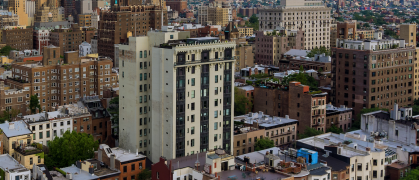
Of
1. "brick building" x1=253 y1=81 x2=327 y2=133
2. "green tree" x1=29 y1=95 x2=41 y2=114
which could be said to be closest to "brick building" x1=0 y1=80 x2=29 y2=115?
"green tree" x1=29 y1=95 x2=41 y2=114

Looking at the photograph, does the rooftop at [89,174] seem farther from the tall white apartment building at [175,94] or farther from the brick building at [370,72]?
the brick building at [370,72]

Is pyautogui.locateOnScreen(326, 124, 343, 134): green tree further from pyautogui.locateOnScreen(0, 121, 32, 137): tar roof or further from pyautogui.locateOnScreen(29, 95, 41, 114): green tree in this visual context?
pyautogui.locateOnScreen(29, 95, 41, 114): green tree

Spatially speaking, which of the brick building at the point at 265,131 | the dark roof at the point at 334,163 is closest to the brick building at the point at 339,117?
the brick building at the point at 265,131

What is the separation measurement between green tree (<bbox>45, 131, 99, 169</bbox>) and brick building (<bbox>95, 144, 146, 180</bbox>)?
810 centimetres

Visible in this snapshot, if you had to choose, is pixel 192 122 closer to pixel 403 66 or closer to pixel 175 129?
pixel 175 129

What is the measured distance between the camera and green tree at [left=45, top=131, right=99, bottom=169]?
13188 centimetres

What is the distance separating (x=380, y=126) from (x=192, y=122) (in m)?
45.3

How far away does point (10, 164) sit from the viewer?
116688 mm

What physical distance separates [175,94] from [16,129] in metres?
36.1

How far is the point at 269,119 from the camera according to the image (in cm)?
15825

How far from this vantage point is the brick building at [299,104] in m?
160

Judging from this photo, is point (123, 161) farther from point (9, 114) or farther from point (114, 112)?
point (9, 114)

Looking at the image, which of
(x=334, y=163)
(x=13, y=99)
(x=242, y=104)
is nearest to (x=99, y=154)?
(x=334, y=163)

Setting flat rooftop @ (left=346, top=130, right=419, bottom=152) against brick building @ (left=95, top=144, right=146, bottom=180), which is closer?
brick building @ (left=95, top=144, right=146, bottom=180)
